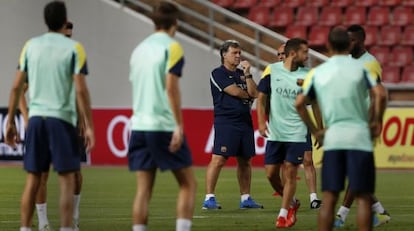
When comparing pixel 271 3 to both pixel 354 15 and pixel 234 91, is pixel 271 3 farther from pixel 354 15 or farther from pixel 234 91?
pixel 234 91

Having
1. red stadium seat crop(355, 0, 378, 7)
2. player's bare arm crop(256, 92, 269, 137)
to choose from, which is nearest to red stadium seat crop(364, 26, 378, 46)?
red stadium seat crop(355, 0, 378, 7)

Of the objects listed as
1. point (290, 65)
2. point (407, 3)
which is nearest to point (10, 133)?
point (290, 65)

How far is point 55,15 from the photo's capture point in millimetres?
9797

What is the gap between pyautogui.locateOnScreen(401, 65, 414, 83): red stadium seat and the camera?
28.5 m

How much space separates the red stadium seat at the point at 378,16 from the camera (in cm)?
2923

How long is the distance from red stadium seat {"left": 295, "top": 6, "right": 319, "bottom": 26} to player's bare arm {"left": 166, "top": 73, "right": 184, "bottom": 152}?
65.8 feet

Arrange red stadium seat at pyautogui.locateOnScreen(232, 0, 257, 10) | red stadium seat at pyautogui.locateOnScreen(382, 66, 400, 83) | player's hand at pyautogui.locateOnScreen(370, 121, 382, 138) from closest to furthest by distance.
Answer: player's hand at pyautogui.locateOnScreen(370, 121, 382, 138) → red stadium seat at pyautogui.locateOnScreen(382, 66, 400, 83) → red stadium seat at pyautogui.locateOnScreen(232, 0, 257, 10)

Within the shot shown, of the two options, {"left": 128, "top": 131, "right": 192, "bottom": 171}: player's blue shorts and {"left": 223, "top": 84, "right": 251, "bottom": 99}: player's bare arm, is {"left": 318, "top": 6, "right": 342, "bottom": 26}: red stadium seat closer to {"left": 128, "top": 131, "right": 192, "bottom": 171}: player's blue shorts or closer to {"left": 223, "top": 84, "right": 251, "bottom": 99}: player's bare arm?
{"left": 223, "top": 84, "right": 251, "bottom": 99}: player's bare arm

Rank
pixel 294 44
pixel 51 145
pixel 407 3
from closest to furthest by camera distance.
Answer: pixel 51 145 → pixel 294 44 → pixel 407 3

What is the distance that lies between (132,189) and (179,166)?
9076 mm

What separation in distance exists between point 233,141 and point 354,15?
14664 mm

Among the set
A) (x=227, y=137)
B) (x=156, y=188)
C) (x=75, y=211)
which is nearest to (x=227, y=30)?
(x=156, y=188)

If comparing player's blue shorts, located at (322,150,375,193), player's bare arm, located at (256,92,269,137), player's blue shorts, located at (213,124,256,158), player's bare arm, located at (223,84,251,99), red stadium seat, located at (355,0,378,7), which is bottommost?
player's blue shorts, located at (322,150,375,193)

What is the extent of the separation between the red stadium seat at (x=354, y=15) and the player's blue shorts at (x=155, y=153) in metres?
20.0
